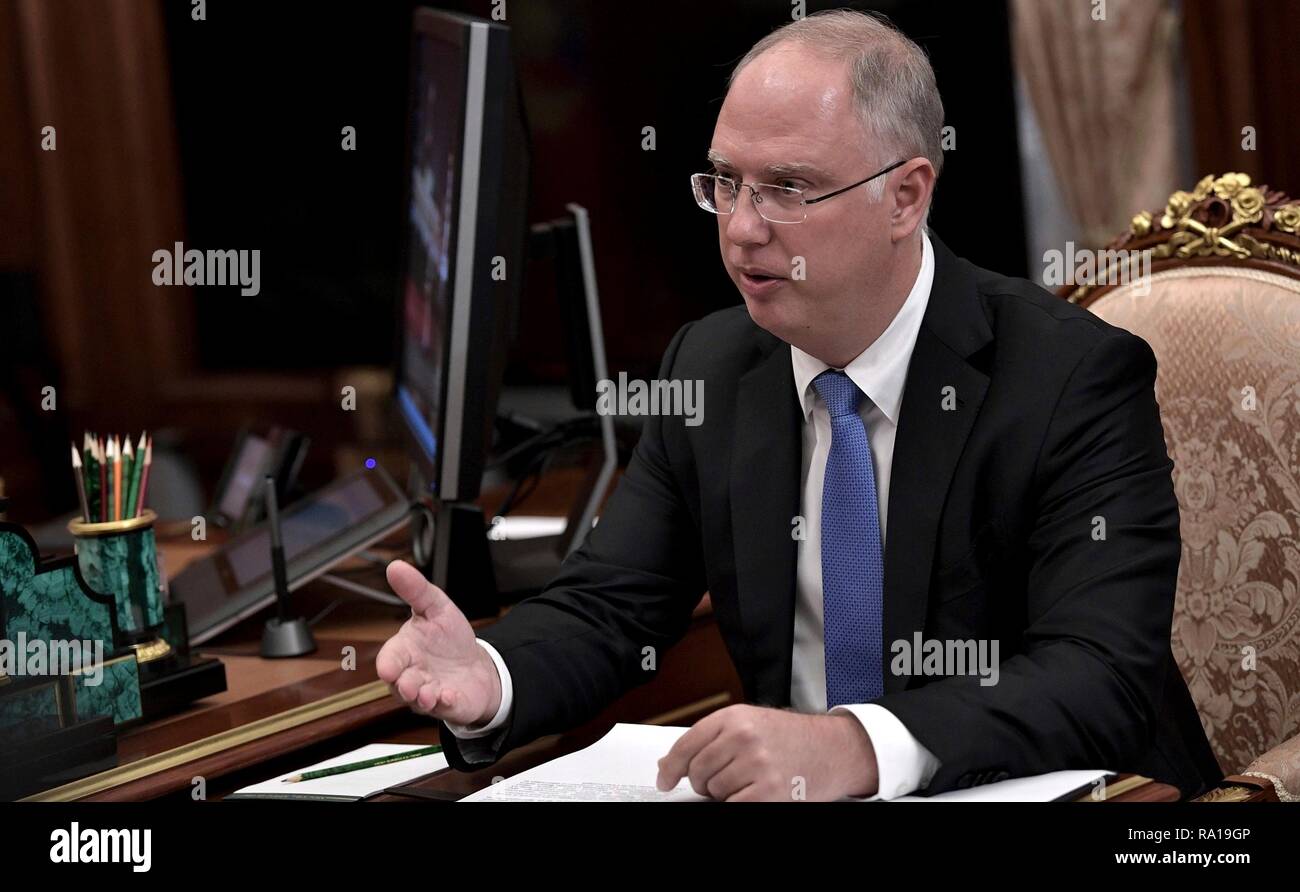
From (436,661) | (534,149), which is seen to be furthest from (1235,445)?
(534,149)

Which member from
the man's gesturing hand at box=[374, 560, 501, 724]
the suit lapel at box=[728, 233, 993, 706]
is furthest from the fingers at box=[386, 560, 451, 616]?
the suit lapel at box=[728, 233, 993, 706]

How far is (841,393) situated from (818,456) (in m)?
0.08

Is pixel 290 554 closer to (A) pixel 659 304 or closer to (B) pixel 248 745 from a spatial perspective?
(B) pixel 248 745

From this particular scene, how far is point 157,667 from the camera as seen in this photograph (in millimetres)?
1533

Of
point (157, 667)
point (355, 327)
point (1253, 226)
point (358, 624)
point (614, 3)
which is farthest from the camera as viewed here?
point (355, 327)

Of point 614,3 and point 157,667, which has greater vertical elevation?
point 614,3

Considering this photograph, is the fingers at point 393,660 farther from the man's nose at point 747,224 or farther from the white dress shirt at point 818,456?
the man's nose at point 747,224

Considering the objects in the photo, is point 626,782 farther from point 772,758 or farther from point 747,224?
point 747,224

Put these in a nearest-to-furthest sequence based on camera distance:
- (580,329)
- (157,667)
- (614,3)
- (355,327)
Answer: (157,667)
(580,329)
(614,3)
(355,327)

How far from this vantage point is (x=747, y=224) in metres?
1.39

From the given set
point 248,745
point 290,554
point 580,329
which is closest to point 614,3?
point 580,329

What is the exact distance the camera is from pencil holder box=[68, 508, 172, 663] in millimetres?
→ 1528

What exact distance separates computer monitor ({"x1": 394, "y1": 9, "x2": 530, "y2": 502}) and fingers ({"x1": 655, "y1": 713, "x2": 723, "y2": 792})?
644 millimetres

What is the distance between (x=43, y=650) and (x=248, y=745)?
8.4 inches
